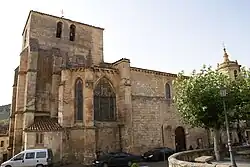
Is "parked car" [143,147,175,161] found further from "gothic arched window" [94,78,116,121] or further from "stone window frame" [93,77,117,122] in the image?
"gothic arched window" [94,78,116,121]

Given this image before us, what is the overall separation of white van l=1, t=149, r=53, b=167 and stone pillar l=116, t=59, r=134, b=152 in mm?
7714

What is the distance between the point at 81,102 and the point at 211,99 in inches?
488

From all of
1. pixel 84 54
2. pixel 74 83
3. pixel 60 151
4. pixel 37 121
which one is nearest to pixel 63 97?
pixel 74 83

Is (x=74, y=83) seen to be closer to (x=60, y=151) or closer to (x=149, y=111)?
(x=60, y=151)

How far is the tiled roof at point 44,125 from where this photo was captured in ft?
69.9

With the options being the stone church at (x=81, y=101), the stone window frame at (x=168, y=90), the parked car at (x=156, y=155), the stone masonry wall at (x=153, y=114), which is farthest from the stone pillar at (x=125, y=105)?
the stone window frame at (x=168, y=90)

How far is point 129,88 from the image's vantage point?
25328 mm

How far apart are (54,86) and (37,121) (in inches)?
160

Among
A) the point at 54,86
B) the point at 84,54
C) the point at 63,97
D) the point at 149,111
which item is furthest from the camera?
the point at 84,54

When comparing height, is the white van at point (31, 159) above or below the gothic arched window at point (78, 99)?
below

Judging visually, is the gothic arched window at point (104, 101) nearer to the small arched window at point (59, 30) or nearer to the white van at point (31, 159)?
the white van at point (31, 159)

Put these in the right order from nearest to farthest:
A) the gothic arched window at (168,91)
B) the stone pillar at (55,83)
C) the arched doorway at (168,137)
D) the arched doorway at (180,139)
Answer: the stone pillar at (55,83)
the arched doorway at (168,137)
the arched doorway at (180,139)
the gothic arched window at (168,91)

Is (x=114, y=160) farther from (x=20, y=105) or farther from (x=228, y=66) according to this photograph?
(x=228, y=66)

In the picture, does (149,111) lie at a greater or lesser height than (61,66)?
lesser
